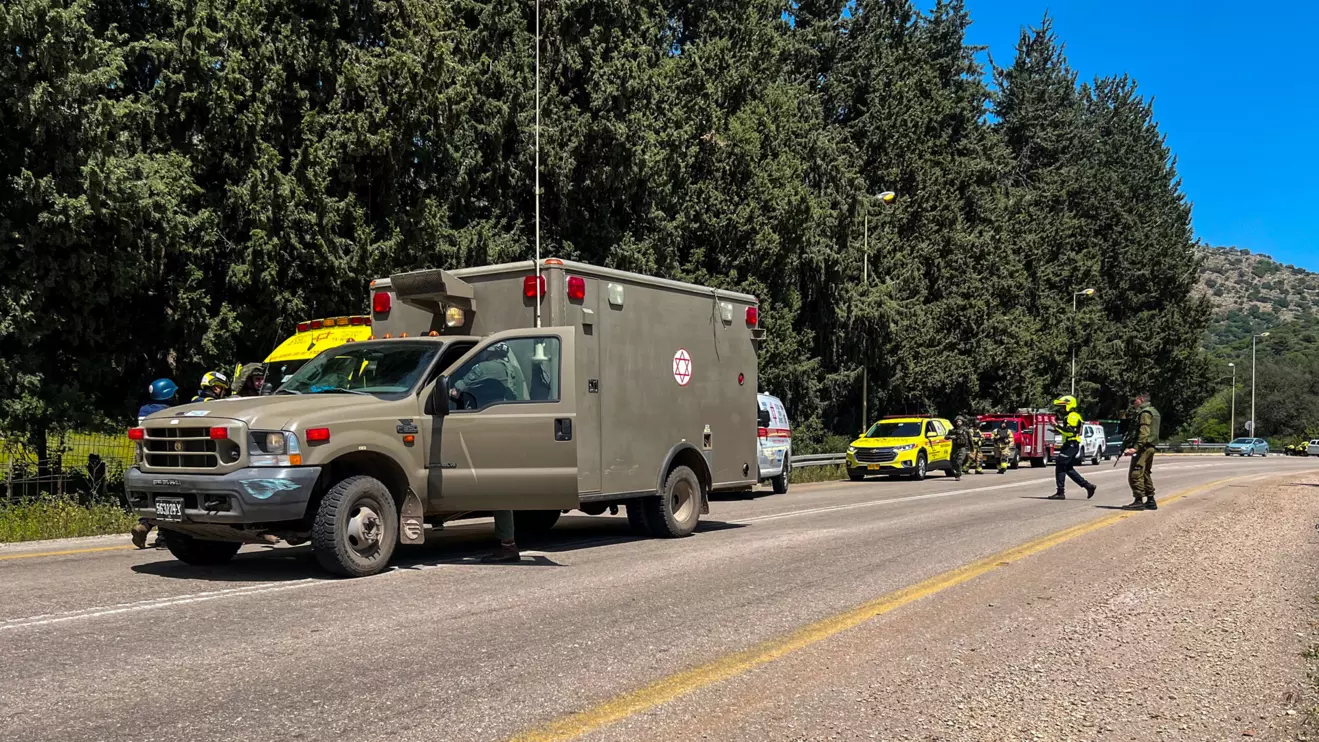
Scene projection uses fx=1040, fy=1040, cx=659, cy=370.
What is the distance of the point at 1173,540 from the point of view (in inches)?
482

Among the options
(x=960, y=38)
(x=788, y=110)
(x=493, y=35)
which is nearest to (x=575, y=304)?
(x=493, y=35)

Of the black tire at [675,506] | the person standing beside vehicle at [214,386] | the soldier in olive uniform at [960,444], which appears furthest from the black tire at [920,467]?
the person standing beside vehicle at [214,386]

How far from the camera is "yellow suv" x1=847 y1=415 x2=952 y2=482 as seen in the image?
2969cm

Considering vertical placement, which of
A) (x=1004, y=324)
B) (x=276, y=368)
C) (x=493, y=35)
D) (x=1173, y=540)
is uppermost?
(x=493, y=35)

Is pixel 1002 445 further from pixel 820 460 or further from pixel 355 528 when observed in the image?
pixel 355 528

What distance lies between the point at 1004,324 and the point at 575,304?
4064 cm

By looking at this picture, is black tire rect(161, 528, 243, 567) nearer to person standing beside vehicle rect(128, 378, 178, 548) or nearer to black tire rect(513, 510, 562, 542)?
person standing beside vehicle rect(128, 378, 178, 548)

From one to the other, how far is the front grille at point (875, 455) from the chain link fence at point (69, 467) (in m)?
20.1

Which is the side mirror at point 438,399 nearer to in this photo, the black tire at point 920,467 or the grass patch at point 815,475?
the grass patch at point 815,475

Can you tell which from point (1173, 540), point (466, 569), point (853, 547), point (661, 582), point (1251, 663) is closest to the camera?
point (1251, 663)

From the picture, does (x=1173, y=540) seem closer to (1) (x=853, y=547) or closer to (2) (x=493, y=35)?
(1) (x=853, y=547)

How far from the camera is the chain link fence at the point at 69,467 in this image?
1418 centimetres

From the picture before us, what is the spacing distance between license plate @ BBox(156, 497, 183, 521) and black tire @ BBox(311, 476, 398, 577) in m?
1.01

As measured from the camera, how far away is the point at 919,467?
3019 centimetres
